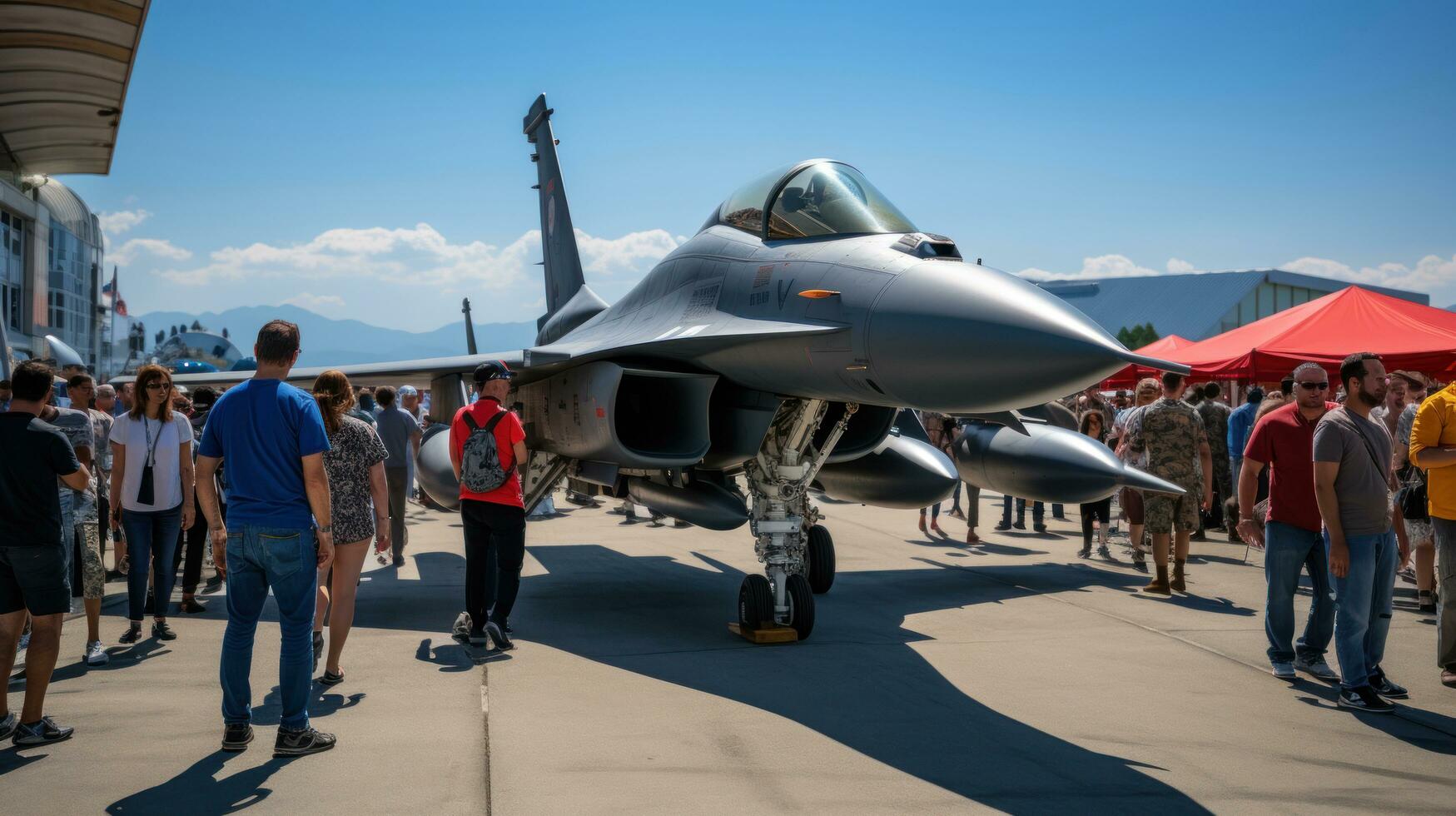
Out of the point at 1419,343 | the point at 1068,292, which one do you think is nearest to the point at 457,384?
the point at 1419,343

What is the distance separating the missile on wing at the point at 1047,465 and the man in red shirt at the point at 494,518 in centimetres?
426

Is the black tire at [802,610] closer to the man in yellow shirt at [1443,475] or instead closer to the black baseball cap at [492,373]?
the black baseball cap at [492,373]

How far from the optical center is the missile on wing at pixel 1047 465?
8023mm

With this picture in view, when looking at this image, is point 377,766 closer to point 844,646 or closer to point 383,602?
point 844,646

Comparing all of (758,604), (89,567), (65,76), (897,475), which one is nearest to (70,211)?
(65,76)

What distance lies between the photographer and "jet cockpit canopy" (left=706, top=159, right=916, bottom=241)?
5.92 meters

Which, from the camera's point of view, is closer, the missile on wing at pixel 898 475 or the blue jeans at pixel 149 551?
the blue jeans at pixel 149 551

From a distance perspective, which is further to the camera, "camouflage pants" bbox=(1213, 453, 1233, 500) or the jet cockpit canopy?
"camouflage pants" bbox=(1213, 453, 1233, 500)

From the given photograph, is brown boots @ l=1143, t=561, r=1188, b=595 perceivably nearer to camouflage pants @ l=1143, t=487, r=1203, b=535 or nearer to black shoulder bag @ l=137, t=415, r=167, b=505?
camouflage pants @ l=1143, t=487, r=1203, b=535

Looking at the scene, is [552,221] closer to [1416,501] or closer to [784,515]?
[784,515]

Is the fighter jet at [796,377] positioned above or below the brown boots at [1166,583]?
above

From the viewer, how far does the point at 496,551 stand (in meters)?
6.06

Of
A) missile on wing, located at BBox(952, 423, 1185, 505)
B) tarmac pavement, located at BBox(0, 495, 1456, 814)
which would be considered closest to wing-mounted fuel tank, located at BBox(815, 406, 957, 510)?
missile on wing, located at BBox(952, 423, 1185, 505)

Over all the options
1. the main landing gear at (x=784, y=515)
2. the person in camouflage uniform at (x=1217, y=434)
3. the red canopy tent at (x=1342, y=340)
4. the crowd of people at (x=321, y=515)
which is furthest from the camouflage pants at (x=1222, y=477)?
the main landing gear at (x=784, y=515)
